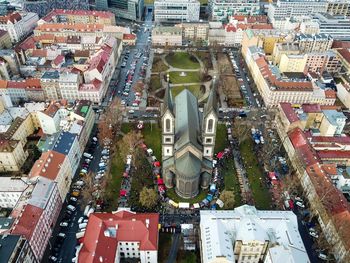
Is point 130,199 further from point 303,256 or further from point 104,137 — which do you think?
point 303,256

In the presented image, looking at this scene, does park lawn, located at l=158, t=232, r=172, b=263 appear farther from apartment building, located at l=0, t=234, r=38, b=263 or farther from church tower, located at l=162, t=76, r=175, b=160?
apartment building, located at l=0, t=234, r=38, b=263

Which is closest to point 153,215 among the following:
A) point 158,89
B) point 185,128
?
point 185,128

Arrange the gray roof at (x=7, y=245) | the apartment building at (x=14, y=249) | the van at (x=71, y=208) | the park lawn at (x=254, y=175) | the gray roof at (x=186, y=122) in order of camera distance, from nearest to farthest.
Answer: the gray roof at (x=7, y=245)
the apartment building at (x=14, y=249)
the gray roof at (x=186, y=122)
the van at (x=71, y=208)
the park lawn at (x=254, y=175)

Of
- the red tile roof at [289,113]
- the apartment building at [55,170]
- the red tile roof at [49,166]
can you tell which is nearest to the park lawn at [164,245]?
the apartment building at [55,170]

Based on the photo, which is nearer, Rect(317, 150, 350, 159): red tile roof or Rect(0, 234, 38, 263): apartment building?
Rect(0, 234, 38, 263): apartment building

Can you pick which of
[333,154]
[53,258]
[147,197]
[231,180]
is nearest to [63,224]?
[53,258]

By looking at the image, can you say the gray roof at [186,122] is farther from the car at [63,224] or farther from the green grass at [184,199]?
the car at [63,224]

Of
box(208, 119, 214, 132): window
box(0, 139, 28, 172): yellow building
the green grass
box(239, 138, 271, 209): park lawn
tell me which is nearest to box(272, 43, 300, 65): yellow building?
box(239, 138, 271, 209): park lawn
